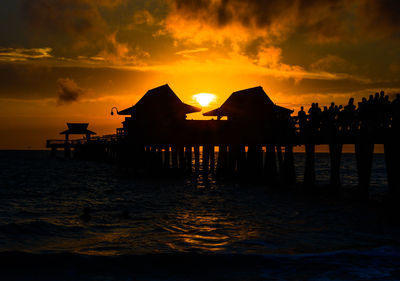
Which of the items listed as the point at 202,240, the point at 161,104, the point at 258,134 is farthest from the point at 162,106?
the point at 202,240

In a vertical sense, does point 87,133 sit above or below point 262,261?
above

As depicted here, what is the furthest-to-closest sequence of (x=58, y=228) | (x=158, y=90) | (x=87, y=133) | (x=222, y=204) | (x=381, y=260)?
(x=87, y=133) → (x=158, y=90) → (x=222, y=204) → (x=58, y=228) → (x=381, y=260)

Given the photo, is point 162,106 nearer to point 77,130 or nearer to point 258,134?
point 258,134

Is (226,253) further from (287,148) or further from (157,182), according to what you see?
(157,182)

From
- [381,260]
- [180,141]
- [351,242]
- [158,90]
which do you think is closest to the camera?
[381,260]

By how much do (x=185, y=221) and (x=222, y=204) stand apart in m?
4.46

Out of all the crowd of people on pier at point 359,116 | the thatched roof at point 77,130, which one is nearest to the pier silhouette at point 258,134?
the crowd of people on pier at point 359,116

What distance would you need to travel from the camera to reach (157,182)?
2883cm

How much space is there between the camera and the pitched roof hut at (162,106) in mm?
35966

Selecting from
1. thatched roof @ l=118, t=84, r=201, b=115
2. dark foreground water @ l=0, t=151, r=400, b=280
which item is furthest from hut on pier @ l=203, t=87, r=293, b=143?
dark foreground water @ l=0, t=151, r=400, b=280

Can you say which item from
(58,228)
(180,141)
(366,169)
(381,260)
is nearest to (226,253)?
(381,260)

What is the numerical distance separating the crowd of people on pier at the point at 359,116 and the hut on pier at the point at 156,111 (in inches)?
634

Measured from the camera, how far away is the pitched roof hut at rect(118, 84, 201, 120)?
35966mm

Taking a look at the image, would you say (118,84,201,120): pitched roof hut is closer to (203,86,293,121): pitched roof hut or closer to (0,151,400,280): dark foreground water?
(203,86,293,121): pitched roof hut
